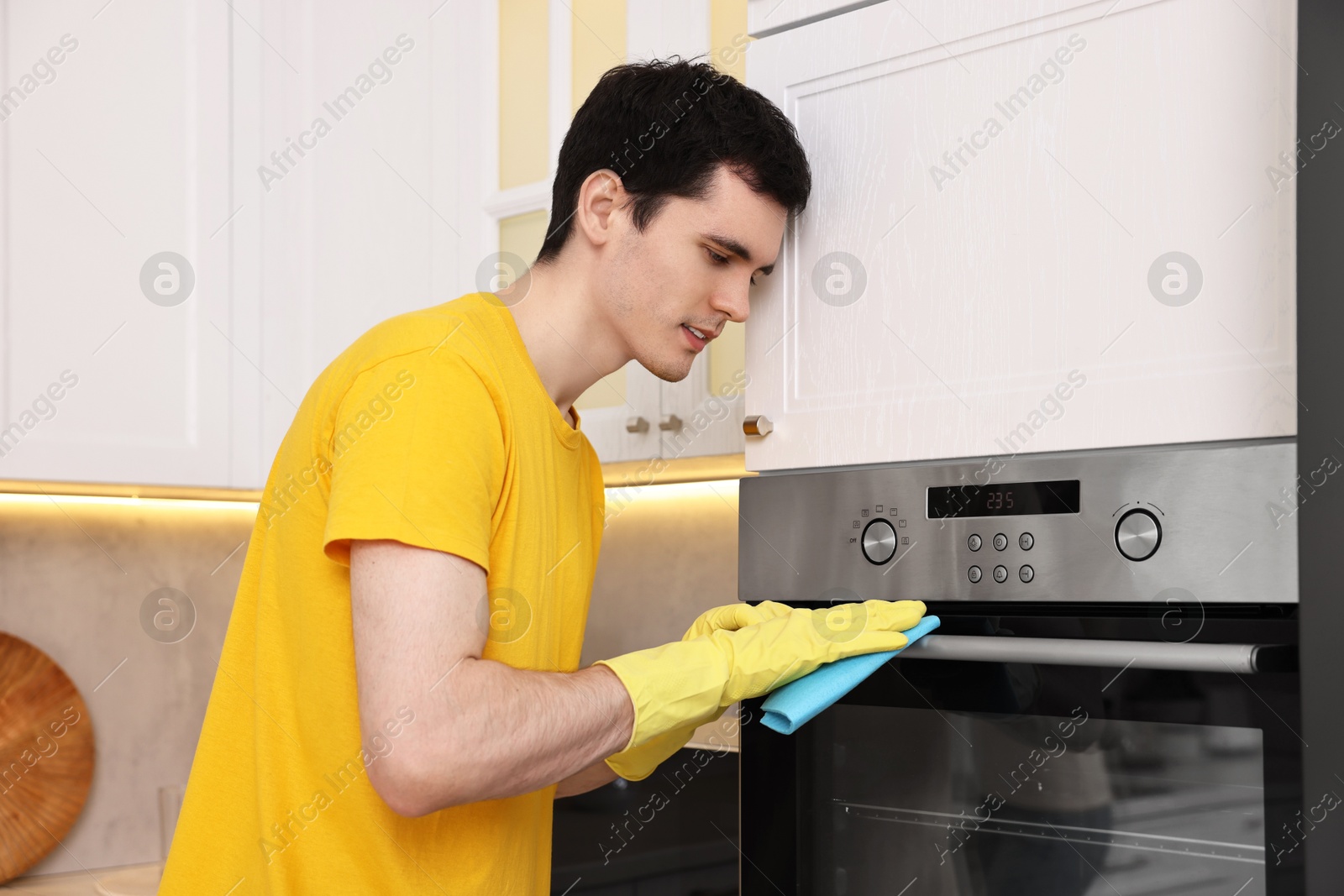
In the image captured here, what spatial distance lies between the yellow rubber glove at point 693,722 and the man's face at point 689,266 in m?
0.23

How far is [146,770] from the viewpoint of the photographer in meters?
1.89

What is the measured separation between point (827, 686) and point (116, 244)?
124 cm

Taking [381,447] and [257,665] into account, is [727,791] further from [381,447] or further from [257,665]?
[381,447]

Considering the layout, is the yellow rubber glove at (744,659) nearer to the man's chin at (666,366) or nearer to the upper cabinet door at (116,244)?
the man's chin at (666,366)

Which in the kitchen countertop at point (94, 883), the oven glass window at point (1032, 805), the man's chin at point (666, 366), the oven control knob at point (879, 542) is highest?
the man's chin at point (666, 366)

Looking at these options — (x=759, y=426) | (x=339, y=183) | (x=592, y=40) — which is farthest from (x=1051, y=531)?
(x=339, y=183)

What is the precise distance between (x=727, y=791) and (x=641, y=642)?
39cm

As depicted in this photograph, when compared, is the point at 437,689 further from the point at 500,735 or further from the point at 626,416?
the point at 626,416

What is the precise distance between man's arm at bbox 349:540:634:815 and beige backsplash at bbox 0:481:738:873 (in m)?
0.95

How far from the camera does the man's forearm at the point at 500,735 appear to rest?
719 mm

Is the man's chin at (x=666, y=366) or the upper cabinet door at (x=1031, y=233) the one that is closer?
the upper cabinet door at (x=1031, y=233)

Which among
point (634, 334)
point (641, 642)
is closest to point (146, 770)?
point (641, 642)

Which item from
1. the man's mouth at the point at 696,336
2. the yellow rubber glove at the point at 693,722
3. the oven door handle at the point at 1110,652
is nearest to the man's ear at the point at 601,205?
the man's mouth at the point at 696,336

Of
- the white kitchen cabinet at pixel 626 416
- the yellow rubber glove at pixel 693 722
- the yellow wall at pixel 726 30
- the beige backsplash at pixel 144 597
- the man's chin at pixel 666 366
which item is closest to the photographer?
the yellow rubber glove at pixel 693 722
